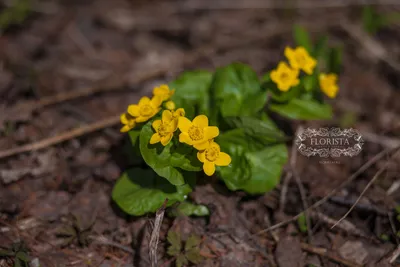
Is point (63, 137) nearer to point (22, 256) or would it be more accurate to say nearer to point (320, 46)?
point (22, 256)

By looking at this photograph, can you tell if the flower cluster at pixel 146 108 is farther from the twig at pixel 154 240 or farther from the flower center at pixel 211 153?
the twig at pixel 154 240

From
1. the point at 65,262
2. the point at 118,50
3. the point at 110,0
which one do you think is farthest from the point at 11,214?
the point at 110,0

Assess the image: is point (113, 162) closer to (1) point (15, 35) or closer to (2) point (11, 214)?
(2) point (11, 214)

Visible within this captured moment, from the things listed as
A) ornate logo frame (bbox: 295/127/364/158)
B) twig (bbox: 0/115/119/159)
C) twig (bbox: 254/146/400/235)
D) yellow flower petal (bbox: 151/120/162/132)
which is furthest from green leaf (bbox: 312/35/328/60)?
twig (bbox: 0/115/119/159)

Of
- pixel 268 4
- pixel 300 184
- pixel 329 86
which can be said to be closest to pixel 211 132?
pixel 300 184

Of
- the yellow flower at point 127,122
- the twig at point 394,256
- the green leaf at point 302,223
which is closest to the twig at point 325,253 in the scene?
the green leaf at point 302,223

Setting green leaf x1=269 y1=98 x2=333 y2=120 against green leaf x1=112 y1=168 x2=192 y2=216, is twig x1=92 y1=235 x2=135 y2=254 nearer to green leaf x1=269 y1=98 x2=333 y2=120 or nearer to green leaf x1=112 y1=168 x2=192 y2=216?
green leaf x1=112 y1=168 x2=192 y2=216
